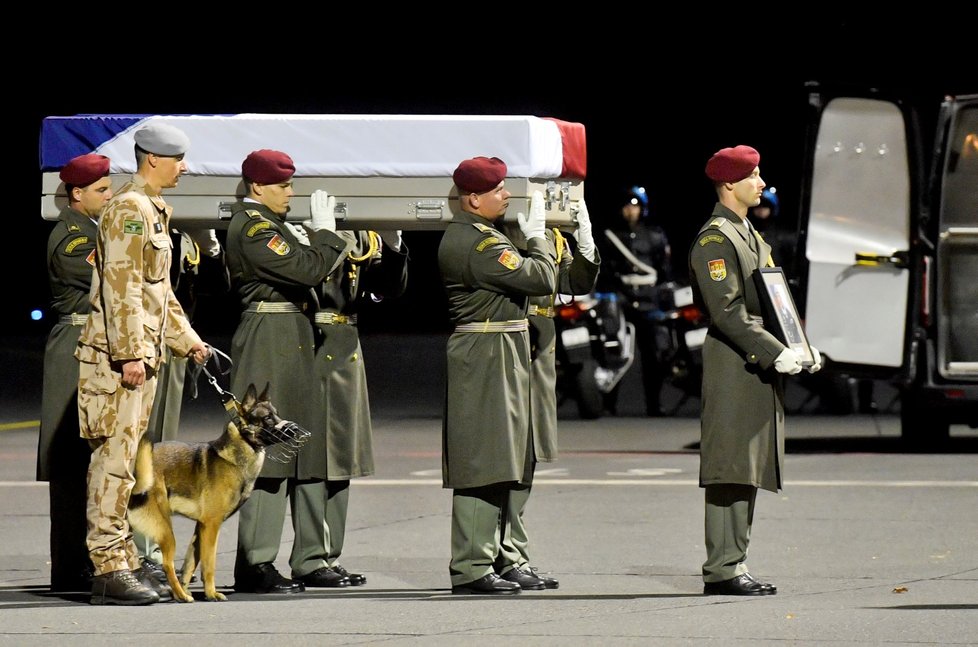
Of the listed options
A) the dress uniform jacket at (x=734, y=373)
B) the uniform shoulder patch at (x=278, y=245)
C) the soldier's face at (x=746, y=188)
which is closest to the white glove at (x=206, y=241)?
the uniform shoulder patch at (x=278, y=245)

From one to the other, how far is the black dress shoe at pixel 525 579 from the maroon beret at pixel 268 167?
6.34 ft

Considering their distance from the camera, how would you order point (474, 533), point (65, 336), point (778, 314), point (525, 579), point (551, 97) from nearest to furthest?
1. point (778, 314)
2. point (474, 533)
3. point (65, 336)
4. point (525, 579)
5. point (551, 97)

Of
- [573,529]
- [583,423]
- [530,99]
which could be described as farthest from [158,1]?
[573,529]

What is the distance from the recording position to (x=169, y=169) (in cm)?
830

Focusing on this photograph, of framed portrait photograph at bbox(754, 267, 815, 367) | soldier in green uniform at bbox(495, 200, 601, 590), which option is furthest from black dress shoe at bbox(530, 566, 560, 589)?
framed portrait photograph at bbox(754, 267, 815, 367)

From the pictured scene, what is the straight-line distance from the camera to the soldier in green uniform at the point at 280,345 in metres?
Answer: 8.62

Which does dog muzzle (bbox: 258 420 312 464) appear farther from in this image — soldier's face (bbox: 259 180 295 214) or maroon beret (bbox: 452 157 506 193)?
maroon beret (bbox: 452 157 506 193)

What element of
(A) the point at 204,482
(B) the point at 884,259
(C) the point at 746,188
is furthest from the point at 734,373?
(B) the point at 884,259

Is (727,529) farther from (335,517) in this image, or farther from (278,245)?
(278,245)

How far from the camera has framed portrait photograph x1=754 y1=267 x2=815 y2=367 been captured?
854cm

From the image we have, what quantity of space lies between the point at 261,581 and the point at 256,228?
1467 millimetres

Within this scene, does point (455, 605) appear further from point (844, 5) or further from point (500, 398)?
point (844, 5)

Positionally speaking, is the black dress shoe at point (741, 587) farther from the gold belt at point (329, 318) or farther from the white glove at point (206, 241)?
the white glove at point (206, 241)

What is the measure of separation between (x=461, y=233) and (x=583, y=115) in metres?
23.3
